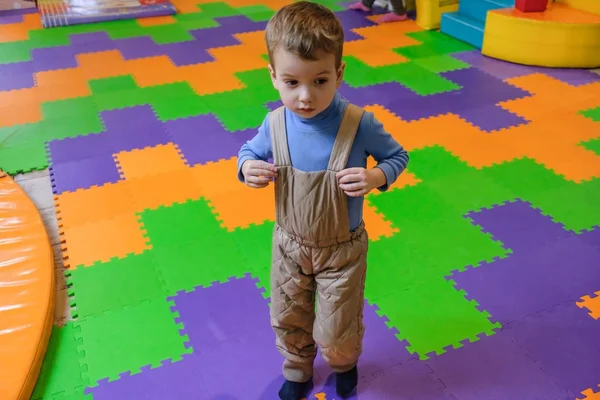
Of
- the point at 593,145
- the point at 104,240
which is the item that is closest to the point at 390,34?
the point at 593,145

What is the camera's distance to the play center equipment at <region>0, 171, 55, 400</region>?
2.26 meters

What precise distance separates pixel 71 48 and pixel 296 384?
5090mm

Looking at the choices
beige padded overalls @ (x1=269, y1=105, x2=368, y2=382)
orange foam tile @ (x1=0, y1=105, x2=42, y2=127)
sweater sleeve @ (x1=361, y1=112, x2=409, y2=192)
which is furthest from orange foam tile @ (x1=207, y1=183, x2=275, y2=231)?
orange foam tile @ (x1=0, y1=105, x2=42, y2=127)

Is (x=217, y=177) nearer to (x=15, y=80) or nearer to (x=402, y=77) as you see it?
(x=402, y=77)

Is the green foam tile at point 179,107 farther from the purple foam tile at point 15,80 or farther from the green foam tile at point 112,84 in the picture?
the purple foam tile at point 15,80

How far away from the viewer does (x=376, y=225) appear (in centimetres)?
318

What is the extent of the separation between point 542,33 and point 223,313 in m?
4.07

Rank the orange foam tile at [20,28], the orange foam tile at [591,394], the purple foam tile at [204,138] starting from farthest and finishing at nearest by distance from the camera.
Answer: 1. the orange foam tile at [20,28]
2. the purple foam tile at [204,138]
3. the orange foam tile at [591,394]

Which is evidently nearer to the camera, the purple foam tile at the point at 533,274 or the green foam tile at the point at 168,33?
the purple foam tile at the point at 533,274

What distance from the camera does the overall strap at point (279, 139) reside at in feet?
5.52

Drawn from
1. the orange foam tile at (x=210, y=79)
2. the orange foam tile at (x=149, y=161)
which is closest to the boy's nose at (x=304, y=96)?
the orange foam tile at (x=149, y=161)

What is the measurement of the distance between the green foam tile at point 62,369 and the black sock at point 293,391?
2.68ft

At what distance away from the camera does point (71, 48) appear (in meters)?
5.98

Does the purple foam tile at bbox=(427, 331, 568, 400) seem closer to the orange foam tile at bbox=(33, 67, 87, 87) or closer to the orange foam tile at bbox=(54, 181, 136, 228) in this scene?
the orange foam tile at bbox=(54, 181, 136, 228)
